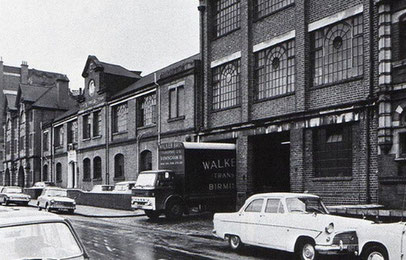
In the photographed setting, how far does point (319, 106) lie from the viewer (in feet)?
61.7

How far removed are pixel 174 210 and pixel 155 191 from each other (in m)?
1.35

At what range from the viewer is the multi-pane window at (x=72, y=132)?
4341 cm

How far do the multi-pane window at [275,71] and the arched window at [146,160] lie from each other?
11.6 m

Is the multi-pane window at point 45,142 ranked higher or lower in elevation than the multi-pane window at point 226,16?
lower

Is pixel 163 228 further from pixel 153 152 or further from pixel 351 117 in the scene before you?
pixel 153 152

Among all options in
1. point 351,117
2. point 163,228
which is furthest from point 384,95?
point 163,228

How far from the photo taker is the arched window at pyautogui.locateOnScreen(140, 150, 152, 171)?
31.6m

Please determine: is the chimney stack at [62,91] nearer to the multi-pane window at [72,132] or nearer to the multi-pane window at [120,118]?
the multi-pane window at [72,132]

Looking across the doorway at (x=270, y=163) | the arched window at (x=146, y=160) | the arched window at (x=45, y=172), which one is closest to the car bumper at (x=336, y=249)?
the doorway at (x=270, y=163)

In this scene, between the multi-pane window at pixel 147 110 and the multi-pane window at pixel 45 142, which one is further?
the multi-pane window at pixel 45 142

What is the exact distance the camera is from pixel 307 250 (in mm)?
10805

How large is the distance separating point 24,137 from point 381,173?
155 ft

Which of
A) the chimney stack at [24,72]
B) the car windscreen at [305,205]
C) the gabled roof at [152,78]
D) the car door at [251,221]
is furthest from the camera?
the chimney stack at [24,72]

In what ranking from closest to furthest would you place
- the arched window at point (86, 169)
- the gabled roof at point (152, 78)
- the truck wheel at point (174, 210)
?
the truck wheel at point (174, 210), the gabled roof at point (152, 78), the arched window at point (86, 169)
